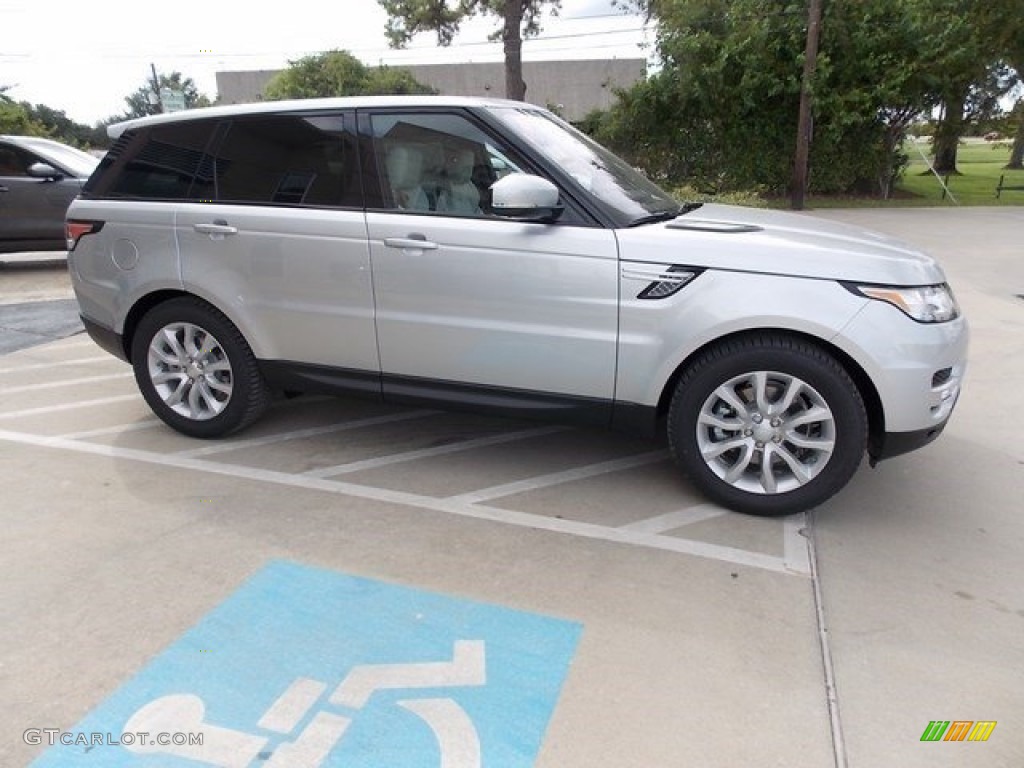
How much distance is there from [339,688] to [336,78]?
32.1 m

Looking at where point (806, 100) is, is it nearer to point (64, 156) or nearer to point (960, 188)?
point (960, 188)

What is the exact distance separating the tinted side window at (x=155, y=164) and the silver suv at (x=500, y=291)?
1cm

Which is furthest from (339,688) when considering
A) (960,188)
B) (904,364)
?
(960,188)

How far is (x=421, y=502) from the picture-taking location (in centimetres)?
366

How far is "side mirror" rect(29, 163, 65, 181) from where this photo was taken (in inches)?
384

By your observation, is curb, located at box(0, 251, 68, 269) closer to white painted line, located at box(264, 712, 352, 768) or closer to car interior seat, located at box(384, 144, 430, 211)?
car interior seat, located at box(384, 144, 430, 211)

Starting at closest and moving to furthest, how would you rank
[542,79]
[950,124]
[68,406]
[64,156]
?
1. [68,406]
2. [64,156]
3. [950,124]
4. [542,79]

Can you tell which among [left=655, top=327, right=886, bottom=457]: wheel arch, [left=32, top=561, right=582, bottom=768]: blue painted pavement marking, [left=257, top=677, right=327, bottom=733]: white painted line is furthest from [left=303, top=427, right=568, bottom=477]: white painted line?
[left=257, top=677, right=327, bottom=733]: white painted line

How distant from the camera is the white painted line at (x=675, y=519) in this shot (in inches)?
134

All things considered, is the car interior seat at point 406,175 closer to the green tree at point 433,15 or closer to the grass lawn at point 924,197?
the grass lawn at point 924,197

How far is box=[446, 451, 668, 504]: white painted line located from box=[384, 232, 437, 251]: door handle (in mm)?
1217

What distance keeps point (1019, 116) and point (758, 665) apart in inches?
1122

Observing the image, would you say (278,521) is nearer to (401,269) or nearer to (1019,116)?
(401,269)

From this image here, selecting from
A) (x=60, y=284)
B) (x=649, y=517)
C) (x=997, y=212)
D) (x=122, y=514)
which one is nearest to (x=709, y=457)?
(x=649, y=517)
